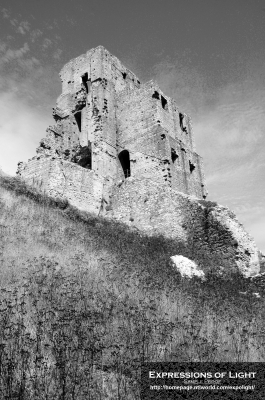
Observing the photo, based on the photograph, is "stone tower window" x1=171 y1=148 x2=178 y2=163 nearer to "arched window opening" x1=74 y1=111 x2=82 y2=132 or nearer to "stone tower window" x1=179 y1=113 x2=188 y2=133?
"stone tower window" x1=179 y1=113 x2=188 y2=133

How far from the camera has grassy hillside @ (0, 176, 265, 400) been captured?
3.77 m

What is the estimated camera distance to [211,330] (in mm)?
5730

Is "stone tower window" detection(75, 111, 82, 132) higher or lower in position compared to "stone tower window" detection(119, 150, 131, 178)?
higher

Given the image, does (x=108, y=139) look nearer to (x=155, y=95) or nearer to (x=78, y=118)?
(x=78, y=118)

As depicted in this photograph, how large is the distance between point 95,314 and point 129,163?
18595mm

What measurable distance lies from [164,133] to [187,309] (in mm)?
15717

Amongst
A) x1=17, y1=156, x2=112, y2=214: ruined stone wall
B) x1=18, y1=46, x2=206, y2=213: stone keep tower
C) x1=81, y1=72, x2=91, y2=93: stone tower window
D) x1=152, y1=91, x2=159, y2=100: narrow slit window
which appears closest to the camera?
x1=17, y1=156, x2=112, y2=214: ruined stone wall

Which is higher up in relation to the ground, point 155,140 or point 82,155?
point 82,155

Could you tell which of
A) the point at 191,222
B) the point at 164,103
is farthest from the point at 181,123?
the point at 191,222

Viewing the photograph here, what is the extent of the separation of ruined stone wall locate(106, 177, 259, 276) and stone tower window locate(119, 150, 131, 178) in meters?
3.93

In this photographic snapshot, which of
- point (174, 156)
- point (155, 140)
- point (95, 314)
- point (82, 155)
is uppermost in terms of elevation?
point (82, 155)

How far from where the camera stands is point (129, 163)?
76.4 ft

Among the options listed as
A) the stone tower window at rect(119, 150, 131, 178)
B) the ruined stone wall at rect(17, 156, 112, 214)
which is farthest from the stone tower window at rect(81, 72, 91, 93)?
the ruined stone wall at rect(17, 156, 112, 214)

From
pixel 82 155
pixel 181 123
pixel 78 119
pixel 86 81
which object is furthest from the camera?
pixel 86 81
